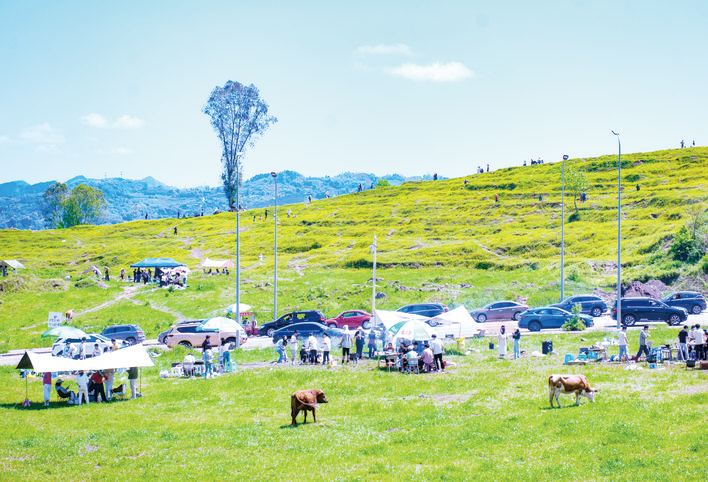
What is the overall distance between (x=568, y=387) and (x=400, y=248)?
62.8 metres

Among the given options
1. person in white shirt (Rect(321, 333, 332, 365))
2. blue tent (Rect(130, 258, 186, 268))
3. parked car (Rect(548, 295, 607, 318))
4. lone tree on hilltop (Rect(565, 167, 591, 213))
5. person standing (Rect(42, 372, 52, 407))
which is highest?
Answer: lone tree on hilltop (Rect(565, 167, 591, 213))

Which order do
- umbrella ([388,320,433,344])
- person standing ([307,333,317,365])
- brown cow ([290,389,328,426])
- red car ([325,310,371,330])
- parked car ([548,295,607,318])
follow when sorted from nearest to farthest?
1. brown cow ([290,389,328,426])
2. umbrella ([388,320,433,344])
3. person standing ([307,333,317,365])
4. red car ([325,310,371,330])
5. parked car ([548,295,607,318])

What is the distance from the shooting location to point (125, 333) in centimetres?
3897

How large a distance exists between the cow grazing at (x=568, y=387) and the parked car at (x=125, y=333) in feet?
94.8

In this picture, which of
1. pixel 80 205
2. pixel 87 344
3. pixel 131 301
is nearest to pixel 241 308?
pixel 87 344

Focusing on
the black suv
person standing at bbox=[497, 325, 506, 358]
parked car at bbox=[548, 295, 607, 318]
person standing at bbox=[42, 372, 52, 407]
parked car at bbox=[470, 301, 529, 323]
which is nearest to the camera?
person standing at bbox=[42, 372, 52, 407]

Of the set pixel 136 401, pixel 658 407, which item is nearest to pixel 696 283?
pixel 658 407

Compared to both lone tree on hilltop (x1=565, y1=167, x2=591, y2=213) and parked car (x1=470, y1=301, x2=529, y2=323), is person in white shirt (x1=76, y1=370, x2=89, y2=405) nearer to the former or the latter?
parked car (x1=470, y1=301, x2=529, y2=323)

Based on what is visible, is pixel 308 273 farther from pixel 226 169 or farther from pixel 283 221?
pixel 226 169

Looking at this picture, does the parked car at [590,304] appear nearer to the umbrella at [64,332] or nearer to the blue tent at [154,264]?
the umbrella at [64,332]

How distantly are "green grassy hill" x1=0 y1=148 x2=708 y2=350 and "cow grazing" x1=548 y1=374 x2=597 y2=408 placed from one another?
29.7 metres

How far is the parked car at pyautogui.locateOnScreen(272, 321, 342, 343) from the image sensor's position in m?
36.6

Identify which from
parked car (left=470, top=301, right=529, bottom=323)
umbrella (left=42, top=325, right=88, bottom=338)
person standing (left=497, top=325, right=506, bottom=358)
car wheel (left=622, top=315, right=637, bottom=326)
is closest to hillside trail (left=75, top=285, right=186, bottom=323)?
umbrella (left=42, top=325, right=88, bottom=338)

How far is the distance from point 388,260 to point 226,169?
183 feet
